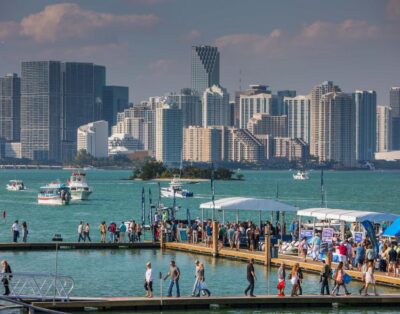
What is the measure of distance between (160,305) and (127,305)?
1.06 meters

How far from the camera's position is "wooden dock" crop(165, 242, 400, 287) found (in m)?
42.2

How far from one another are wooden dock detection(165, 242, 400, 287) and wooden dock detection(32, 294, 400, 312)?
365 cm

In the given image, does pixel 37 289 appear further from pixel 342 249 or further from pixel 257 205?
pixel 257 205

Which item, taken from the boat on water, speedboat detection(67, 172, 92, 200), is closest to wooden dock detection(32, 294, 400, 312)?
the boat on water

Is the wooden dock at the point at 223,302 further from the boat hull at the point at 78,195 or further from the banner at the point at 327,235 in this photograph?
the boat hull at the point at 78,195

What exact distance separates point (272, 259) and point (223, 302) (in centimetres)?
1112

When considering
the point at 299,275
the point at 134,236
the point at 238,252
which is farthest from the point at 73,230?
the point at 299,275

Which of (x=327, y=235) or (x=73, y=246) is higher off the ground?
(x=327, y=235)

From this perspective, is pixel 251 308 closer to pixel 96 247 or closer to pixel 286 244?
pixel 286 244

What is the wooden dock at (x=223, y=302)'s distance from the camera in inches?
1447

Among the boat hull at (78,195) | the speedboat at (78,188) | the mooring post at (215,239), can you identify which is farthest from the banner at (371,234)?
the speedboat at (78,188)

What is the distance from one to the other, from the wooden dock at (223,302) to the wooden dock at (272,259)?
12.0ft

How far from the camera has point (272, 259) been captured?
48531mm

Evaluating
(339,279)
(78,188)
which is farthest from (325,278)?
(78,188)
